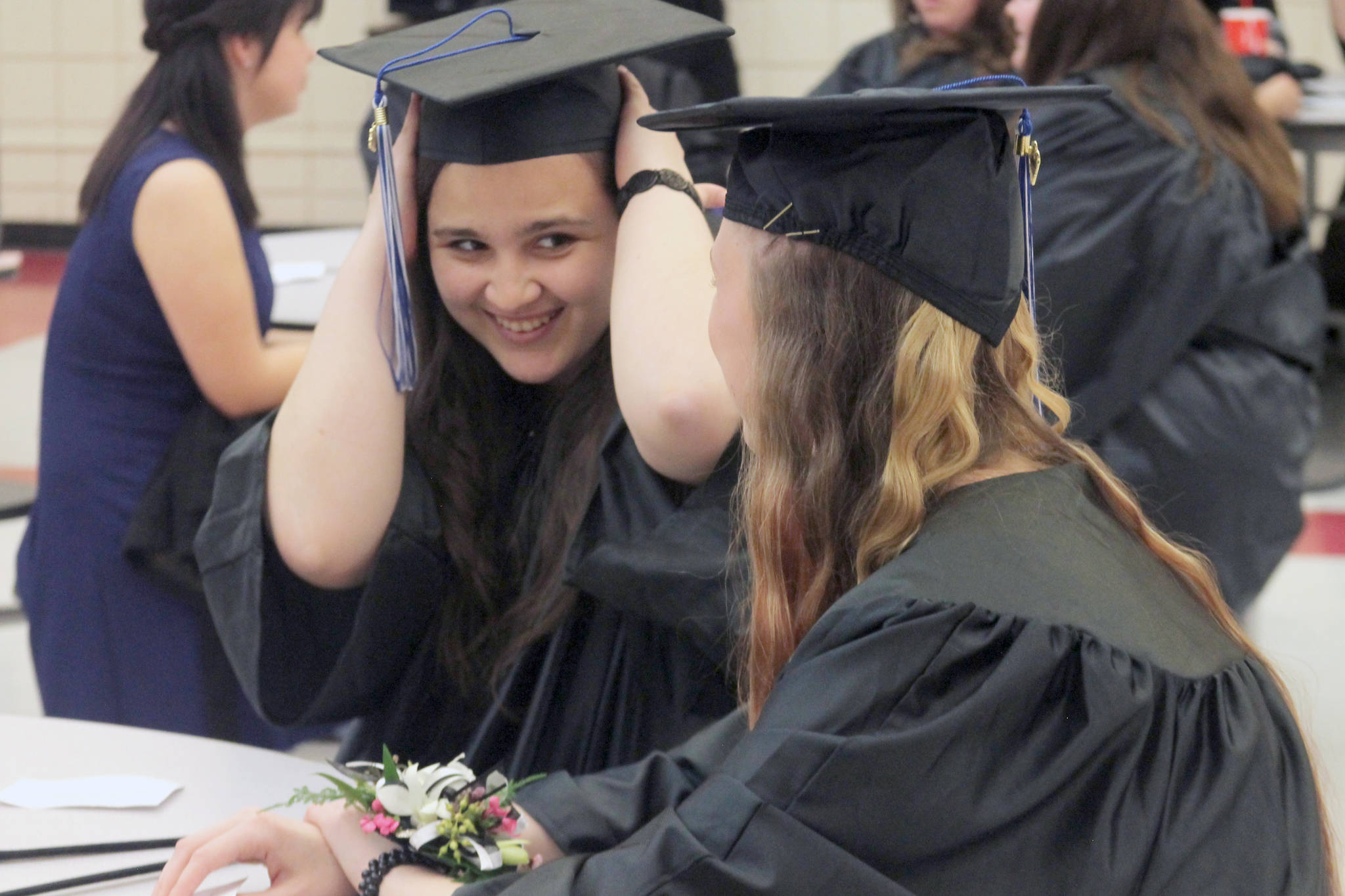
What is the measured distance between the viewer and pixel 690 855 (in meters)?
1.06

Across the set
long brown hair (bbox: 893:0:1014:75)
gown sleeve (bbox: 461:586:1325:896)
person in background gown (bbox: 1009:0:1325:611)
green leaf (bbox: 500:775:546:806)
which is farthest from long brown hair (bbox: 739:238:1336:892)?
long brown hair (bbox: 893:0:1014:75)

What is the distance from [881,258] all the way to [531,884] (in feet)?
1.80

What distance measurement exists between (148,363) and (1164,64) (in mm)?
2065

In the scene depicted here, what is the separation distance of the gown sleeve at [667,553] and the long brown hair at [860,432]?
10.8 inches

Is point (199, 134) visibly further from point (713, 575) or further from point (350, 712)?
point (713, 575)

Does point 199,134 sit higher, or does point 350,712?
point 199,134

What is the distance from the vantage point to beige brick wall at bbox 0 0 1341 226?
332 inches

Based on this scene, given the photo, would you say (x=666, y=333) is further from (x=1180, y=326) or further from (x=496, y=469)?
(x=1180, y=326)

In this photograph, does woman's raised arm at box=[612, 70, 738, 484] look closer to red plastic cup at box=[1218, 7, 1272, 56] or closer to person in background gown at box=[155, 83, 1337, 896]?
person in background gown at box=[155, 83, 1337, 896]

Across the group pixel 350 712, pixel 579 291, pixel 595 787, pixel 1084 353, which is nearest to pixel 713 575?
pixel 595 787

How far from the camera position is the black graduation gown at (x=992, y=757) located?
1047mm

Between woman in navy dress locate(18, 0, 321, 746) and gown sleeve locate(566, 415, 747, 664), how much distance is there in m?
1.17

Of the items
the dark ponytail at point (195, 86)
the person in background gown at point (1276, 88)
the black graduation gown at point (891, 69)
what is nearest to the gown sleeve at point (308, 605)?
the dark ponytail at point (195, 86)

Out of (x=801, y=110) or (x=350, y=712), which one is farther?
(x=350, y=712)
